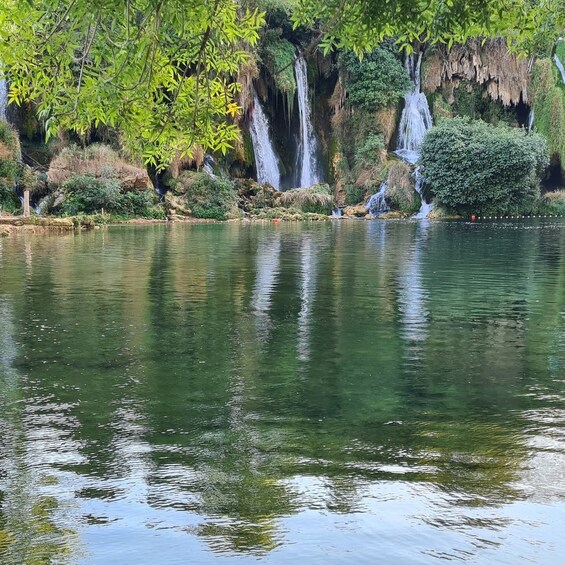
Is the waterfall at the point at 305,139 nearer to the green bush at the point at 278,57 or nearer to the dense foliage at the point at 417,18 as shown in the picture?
the green bush at the point at 278,57

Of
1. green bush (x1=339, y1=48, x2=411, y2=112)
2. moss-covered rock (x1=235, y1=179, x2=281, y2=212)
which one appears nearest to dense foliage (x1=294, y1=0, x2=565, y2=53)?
moss-covered rock (x1=235, y1=179, x2=281, y2=212)

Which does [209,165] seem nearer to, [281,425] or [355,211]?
[355,211]

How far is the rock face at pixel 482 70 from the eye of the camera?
53.6 meters

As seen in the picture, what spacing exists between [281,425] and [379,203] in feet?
150

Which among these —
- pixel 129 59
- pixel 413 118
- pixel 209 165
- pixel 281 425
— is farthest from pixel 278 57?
pixel 281 425

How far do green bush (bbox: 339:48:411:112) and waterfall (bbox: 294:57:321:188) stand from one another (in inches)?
124

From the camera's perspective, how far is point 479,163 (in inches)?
1916

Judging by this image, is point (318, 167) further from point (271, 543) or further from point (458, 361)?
point (271, 543)

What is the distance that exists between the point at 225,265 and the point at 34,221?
56.0ft

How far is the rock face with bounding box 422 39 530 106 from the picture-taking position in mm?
53625

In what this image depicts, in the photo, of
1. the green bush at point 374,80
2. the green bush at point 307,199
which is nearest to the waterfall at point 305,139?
the green bush at point 307,199

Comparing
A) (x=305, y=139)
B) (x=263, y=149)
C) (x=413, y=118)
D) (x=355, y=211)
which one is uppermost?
(x=413, y=118)

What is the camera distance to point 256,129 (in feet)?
165

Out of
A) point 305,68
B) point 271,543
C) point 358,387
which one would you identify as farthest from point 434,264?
point 305,68
